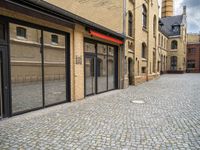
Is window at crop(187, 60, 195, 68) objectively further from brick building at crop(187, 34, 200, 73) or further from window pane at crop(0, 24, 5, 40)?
window pane at crop(0, 24, 5, 40)

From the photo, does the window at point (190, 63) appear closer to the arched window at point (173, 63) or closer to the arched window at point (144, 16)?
the arched window at point (173, 63)

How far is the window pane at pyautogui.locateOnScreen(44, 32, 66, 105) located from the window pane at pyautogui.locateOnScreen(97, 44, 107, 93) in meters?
3.40

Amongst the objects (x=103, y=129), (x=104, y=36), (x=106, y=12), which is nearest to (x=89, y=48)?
(x=104, y=36)

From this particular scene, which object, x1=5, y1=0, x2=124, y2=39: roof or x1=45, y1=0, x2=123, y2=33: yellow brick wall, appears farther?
x1=45, y1=0, x2=123, y2=33: yellow brick wall

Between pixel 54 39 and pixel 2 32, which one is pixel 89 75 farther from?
pixel 2 32

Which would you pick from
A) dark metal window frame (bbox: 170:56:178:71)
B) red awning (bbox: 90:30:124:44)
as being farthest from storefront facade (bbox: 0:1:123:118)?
dark metal window frame (bbox: 170:56:178:71)

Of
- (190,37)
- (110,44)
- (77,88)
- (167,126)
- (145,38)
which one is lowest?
(167,126)

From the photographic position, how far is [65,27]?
9562mm

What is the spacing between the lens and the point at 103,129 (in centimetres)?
588

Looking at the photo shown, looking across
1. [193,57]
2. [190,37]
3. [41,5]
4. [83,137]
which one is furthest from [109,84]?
[190,37]

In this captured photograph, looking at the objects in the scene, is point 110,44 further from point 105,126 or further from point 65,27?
point 105,126

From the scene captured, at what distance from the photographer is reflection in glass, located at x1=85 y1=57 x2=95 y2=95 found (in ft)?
38.7

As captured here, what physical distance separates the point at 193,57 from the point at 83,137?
50.2 meters

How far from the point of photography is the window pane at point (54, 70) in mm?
9008
